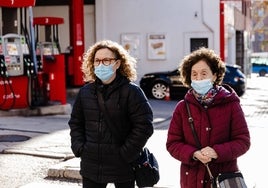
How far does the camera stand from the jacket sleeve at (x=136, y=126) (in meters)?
4.15

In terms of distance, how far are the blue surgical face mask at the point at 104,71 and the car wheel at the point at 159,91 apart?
16.9 m

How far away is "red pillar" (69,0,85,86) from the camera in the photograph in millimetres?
21156

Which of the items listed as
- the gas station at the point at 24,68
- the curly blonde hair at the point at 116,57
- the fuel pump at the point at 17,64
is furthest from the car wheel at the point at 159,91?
the curly blonde hair at the point at 116,57

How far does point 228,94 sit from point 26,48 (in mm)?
11063

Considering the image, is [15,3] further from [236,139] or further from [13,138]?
[236,139]

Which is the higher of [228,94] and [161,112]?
[228,94]

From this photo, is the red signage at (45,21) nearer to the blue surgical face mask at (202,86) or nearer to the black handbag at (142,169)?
the black handbag at (142,169)

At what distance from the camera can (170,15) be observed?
2327 centimetres

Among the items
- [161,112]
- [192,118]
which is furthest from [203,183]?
[161,112]

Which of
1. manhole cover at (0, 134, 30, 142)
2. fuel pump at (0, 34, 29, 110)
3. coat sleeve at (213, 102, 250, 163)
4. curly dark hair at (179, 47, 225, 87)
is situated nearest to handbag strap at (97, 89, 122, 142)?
curly dark hair at (179, 47, 225, 87)

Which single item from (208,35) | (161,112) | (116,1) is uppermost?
(116,1)

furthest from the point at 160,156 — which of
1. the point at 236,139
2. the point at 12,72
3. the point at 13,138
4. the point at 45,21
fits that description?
the point at 45,21

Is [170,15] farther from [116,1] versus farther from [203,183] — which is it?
[203,183]

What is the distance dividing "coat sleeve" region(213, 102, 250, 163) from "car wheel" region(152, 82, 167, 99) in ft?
56.5
